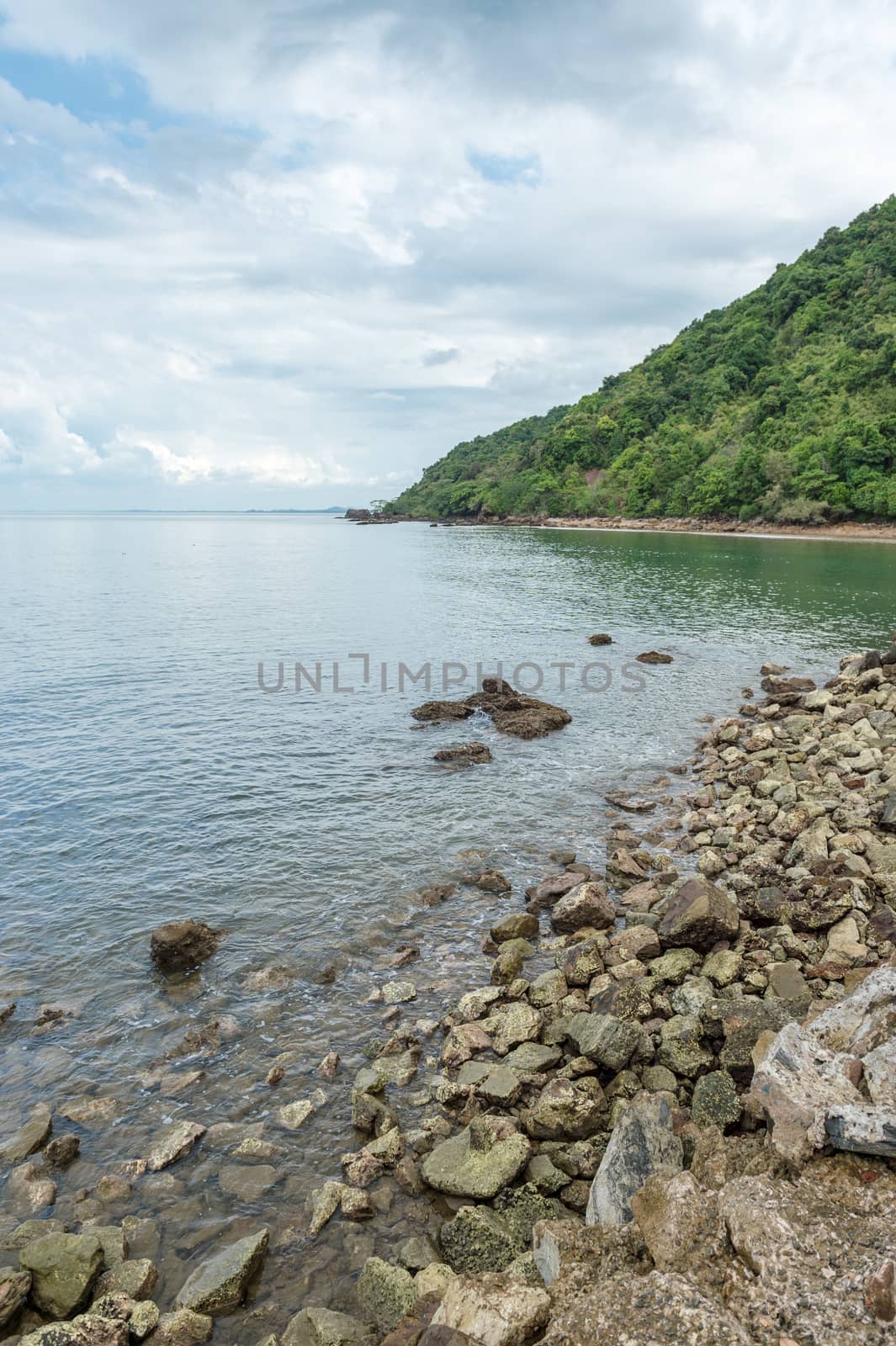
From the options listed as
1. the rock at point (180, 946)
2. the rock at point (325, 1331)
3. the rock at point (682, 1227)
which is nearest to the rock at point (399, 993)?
the rock at point (180, 946)

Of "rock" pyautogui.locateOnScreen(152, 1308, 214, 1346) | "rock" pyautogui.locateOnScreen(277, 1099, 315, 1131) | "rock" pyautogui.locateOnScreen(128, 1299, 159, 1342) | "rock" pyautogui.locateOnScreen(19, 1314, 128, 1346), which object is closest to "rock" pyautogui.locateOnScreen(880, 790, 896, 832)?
"rock" pyautogui.locateOnScreen(277, 1099, 315, 1131)

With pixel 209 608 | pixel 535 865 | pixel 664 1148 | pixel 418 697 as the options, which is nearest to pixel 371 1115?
pixel 664 1148

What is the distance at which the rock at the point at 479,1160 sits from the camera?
7.36 meters

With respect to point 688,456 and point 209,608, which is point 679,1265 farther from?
point 688,456

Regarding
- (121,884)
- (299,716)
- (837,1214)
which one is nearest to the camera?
(837,1214)

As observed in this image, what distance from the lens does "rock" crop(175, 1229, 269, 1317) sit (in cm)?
640

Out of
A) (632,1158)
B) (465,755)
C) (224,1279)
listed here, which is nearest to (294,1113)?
(224,1279)

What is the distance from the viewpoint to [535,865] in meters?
15.3

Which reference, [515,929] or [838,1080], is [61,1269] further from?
[515,929]

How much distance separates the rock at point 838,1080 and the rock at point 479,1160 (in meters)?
2.66

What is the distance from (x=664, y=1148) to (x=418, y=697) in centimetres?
2314

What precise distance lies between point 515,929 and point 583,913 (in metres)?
1.24

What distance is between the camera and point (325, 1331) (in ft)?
19.5

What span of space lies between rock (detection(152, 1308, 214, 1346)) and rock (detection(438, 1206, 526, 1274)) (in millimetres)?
2198
